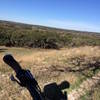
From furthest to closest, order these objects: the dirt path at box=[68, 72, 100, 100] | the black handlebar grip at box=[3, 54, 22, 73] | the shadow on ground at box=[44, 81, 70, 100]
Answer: the dirt path at box=[68, 72, 100, 100]
the shadow on ground at box=[44, 81, 70, 100]
the black handlebar grip at box=[3, 54, 22, 73]

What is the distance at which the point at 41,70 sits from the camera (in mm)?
9969

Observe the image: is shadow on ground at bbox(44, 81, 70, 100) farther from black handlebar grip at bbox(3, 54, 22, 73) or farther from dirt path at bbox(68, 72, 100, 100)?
dirt path at bbox(68, 72, 100, 100)

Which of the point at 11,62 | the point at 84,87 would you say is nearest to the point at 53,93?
the point at 11,62

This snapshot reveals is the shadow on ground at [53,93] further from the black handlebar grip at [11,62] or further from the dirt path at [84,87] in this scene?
the dirt path at [84,87]

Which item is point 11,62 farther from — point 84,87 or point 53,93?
point 84,87

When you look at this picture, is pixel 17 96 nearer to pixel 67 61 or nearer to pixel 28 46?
pixel 67 61

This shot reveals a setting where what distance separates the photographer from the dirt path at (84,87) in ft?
23.9

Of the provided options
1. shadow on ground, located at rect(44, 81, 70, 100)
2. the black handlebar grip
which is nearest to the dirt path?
shadow on ground, located at rect(44, 81, 70, 100)

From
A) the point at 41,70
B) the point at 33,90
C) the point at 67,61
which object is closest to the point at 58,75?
the point at 41,70

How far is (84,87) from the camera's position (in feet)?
26.4

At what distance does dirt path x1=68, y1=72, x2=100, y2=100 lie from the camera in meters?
7.30

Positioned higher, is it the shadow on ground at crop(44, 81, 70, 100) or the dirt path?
the shadow on ground at crop(44, 81, 70, 100)

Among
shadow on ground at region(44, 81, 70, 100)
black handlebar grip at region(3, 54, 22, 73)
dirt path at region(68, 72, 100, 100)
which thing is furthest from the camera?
dirt path at region(68, 72, 100, 100)

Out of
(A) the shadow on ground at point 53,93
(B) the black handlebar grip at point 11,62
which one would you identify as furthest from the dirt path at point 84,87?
(B) the black handlebar grip at point 11,62
